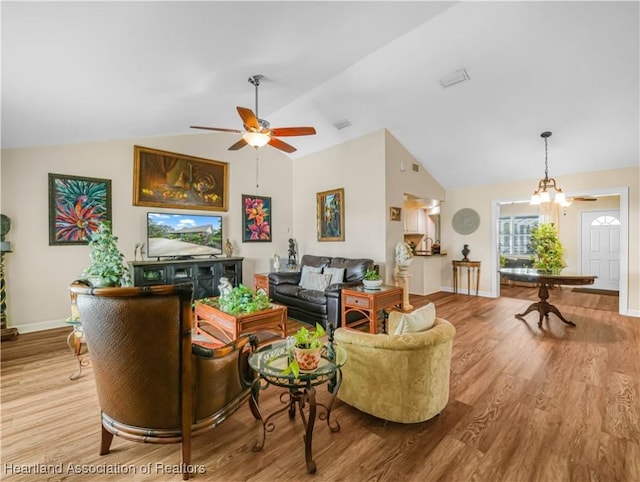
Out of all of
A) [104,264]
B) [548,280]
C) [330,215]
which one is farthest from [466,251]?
[104,264]

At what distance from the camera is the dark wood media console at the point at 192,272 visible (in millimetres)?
4762

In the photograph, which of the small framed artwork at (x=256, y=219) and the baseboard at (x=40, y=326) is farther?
the small framed artwork at (x=256, y=219)

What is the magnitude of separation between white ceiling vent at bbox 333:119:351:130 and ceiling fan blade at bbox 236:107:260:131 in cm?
237

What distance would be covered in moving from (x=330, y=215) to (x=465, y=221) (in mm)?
3166

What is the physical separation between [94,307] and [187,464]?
39.3 inches

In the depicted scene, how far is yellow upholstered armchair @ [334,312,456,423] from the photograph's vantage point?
1.97 m

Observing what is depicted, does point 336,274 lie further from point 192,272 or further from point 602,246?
point 602,246

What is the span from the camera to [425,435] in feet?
6.47

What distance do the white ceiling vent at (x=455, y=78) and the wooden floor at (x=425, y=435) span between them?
343cm

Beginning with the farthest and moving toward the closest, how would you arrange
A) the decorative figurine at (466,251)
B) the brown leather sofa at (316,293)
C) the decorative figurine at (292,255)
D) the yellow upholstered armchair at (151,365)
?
1. the decorative figurine at (466,251)
2. the decorative figurine at (292,255)
3. the brown leather sofa at (316,293)
4. the yellow upholstered armchair at (151,365)

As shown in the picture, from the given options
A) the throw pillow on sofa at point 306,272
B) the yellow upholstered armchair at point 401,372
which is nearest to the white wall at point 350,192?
the throw pillow on sofa at point 306,272

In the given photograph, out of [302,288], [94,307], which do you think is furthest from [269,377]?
[302,288]

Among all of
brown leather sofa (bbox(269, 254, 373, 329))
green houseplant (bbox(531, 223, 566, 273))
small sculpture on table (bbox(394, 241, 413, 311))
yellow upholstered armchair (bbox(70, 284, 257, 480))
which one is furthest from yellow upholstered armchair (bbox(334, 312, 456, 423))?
green houseplant (bbox(531, 223, 566, 273))

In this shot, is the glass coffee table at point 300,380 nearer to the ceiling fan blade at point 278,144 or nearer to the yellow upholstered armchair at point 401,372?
the yellow upholstered armchair at point 401,372
